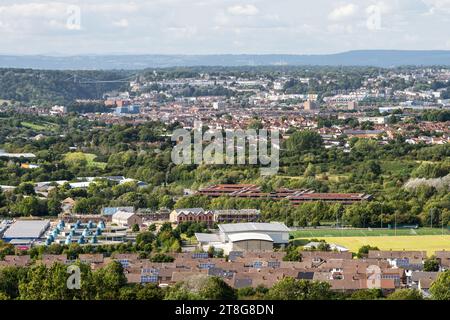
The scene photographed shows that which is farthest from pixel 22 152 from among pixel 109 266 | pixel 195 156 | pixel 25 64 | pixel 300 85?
pixel 25 64

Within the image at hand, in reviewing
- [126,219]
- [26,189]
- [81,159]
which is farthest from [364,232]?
[81,159]

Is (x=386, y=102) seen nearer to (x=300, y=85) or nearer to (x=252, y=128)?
(x=300, y=85)

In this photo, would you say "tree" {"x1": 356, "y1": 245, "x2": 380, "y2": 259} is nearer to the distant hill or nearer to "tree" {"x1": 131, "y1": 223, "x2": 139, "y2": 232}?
"tree" {"x1": 131, "y1": 223, "x2": 139, "y2": 232}

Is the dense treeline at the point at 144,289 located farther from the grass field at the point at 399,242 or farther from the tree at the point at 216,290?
the grass field at the point at 399,242

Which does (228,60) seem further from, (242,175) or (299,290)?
(299,290)

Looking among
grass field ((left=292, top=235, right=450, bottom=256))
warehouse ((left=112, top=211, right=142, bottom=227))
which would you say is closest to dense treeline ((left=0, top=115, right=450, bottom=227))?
grass field ((left=292, top=235, right=450, bottom=256))

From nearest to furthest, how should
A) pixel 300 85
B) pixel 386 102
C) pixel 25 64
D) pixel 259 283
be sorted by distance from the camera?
1. pixel 259 283
2. pixel 386 102
3. pixel 300 85
4. pixel 25 64

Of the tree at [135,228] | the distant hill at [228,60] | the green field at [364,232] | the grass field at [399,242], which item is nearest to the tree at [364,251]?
the grass field at [399,242]

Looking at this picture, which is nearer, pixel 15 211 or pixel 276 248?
pixel 276 248
